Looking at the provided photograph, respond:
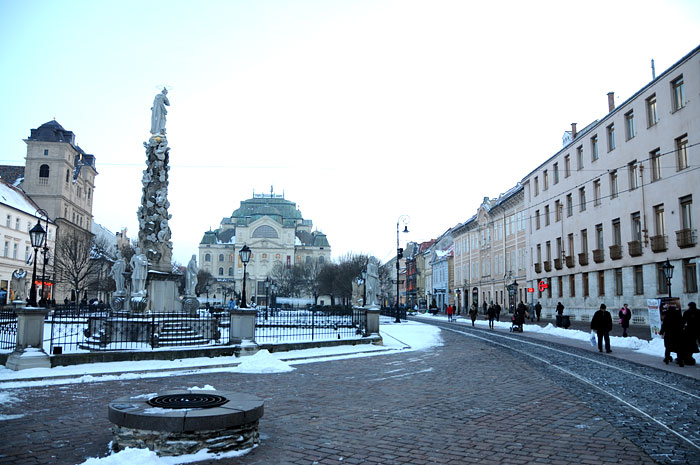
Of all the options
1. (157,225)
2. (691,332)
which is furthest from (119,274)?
(691,332)

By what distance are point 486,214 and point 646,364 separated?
46.6 meters

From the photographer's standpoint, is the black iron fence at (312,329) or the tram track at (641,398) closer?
the tram track at (641,398)

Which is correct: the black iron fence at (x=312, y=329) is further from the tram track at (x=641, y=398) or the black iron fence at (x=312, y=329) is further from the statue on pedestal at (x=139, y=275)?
the tram track at (x=641, y=398)

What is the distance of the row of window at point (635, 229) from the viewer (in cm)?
2757

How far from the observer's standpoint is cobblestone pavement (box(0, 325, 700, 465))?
20.6 ft

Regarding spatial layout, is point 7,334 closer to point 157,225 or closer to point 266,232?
point 157,225

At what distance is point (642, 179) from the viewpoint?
102ft

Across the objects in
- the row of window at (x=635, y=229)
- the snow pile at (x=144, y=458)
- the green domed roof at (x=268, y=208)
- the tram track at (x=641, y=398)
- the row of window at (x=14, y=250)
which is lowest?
the tram track at (x=641, y=398)

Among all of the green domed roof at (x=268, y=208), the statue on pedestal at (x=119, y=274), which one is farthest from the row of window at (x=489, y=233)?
the green domed roof at (x=268, y=208)

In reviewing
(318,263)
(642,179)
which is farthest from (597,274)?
(318,263)

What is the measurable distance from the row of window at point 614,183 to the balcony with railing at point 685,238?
130 inches

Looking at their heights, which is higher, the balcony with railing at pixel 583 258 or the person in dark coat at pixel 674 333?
the balcony with railing at pixel 583 258

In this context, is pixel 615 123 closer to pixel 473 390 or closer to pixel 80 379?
pixel 473 390

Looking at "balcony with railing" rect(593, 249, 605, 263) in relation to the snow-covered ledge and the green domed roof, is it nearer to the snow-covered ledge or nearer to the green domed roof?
the snow-covered ledge
